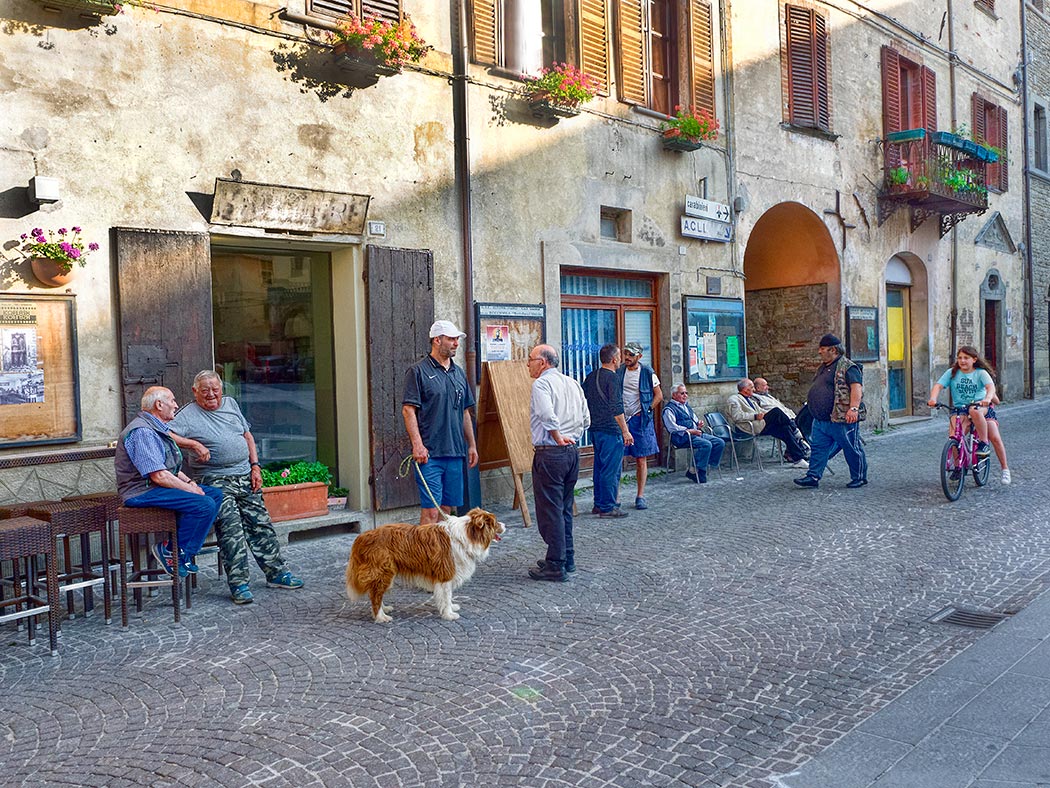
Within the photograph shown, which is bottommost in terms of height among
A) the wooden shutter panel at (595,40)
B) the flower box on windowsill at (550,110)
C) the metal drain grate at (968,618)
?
the metal drain grate at (968,618)

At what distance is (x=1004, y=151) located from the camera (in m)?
20.8

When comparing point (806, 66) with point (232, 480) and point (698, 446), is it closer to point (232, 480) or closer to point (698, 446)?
point (698, 446)

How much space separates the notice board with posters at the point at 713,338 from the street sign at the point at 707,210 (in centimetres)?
108

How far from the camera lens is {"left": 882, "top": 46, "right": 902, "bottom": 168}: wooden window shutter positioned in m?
16.2

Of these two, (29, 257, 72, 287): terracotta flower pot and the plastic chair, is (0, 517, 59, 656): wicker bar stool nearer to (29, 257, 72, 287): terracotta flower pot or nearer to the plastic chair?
(29, 257, 72, 287): terracotta flower pot

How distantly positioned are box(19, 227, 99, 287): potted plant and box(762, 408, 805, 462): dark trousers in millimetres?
8708

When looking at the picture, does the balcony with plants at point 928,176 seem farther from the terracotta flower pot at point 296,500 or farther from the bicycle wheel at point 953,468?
the terracotta flower pot at point 296,500

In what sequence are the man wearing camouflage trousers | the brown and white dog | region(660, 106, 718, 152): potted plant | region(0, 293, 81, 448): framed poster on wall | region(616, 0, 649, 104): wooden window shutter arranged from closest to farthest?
the brown and white dog → the man wearing camouflage trousers → region(0, 293, 81, 448): framed poster on wall → region(616, 0, 649, 104): wooden window shutter → region(660, 106, 718, 152): potted plant

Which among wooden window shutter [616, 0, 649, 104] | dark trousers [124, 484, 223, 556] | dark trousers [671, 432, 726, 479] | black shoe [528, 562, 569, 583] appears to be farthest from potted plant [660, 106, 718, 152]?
dark trousers [124, 484, 223, 556]

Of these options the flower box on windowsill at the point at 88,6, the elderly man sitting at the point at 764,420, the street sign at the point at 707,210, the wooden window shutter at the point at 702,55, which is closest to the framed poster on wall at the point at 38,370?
the flower box on windowsill at the point at 88,6

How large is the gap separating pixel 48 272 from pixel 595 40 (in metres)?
6.98

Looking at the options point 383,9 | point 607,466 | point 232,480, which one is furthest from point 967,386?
point 232,480

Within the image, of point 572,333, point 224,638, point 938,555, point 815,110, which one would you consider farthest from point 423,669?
point 815,110

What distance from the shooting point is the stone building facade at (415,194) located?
280 inches
